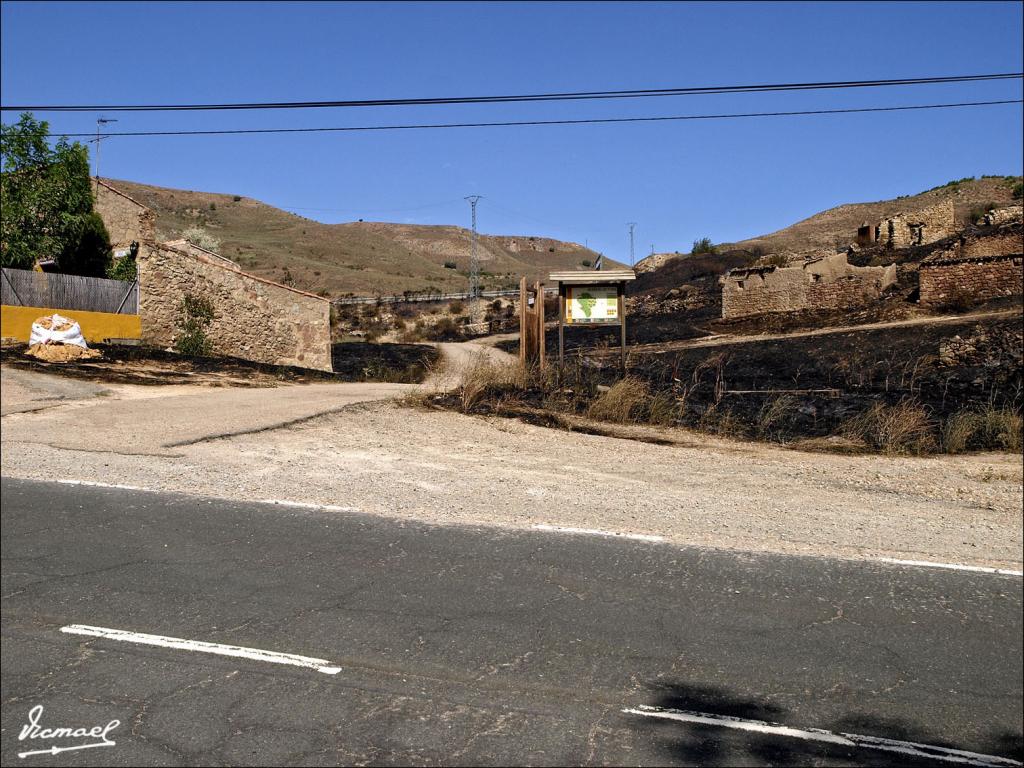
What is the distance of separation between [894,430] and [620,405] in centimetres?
406

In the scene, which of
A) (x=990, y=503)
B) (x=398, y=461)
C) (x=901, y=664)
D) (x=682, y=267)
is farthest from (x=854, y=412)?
(x=682, y=267)

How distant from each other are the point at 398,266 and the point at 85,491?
81824 mm

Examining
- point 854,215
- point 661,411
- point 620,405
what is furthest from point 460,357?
point 854,215

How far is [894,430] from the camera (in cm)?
1155

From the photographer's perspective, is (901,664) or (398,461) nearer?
(901,664)

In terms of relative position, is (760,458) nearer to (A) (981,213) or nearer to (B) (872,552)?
(B) (872,552)

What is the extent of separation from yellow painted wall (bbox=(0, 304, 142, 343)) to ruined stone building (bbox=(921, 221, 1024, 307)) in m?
24.3

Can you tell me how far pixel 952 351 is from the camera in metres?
19.5

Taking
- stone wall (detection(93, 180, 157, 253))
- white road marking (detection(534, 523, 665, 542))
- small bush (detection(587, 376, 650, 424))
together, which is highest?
stone wall (detection(93, 180, 157, 253))

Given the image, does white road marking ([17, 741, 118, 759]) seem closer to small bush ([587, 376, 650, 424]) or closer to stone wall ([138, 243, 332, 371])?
small bush ([587, 376, 650, 424])

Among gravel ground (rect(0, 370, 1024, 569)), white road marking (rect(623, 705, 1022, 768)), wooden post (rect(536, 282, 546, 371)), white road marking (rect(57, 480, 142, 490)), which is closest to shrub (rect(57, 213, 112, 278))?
gravel ground (rect(0, 370, 1024, 569))

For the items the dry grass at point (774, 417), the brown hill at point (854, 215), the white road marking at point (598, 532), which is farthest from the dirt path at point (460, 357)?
the brown hill at point (854, 215)

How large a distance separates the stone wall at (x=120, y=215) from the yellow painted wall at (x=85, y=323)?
10.1ft

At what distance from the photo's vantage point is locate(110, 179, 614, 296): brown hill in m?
67.2
